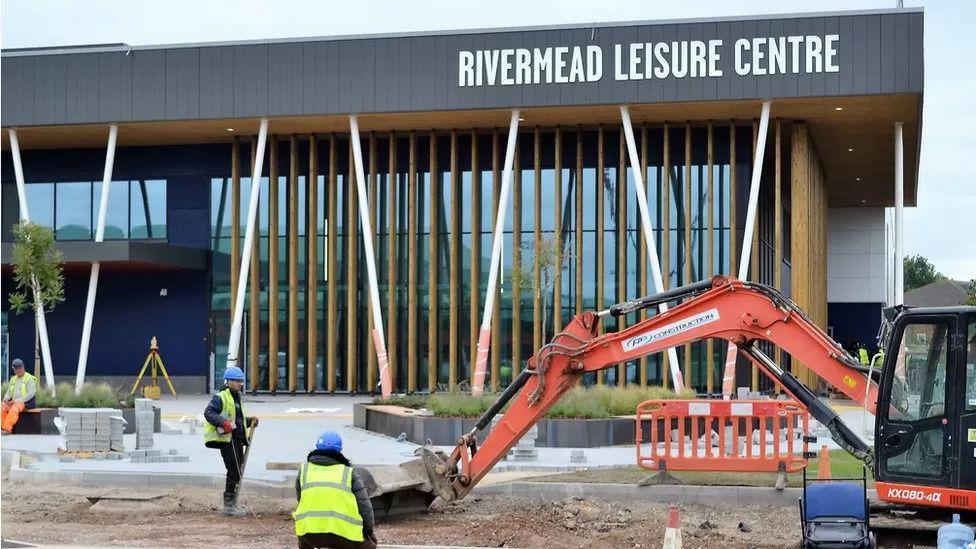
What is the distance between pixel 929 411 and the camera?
12234 mm

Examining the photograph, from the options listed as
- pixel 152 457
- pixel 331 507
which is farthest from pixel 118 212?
pixel 331 507

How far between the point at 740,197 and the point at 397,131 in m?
9.72

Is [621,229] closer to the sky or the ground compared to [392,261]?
closer to the sky

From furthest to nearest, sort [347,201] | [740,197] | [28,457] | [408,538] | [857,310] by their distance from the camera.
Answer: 1. [857,310]
2. [347,201]
3. [740,197]
4. [28,457]
5. [408,538]

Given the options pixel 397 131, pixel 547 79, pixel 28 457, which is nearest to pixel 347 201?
pixel 397 131

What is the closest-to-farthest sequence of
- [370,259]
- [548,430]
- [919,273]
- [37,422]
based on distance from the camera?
[548,430] → [37,422] → [370,259] → [919,273]

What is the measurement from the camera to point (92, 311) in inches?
1592

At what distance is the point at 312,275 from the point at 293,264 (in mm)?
755

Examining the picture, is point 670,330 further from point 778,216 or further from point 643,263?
point 778,216

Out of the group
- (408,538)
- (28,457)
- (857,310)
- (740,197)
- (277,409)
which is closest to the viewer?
(408,538)

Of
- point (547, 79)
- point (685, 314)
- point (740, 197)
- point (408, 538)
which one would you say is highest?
point (547, 79)

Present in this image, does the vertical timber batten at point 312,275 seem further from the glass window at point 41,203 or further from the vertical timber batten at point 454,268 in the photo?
the glass window at point 41,203

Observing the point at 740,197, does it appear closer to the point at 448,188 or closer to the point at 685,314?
Answer: the point at 448,188

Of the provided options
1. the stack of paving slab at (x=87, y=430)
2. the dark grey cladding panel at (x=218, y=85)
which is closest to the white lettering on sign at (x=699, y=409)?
the stack of paving slab at (x=87, y=430)
